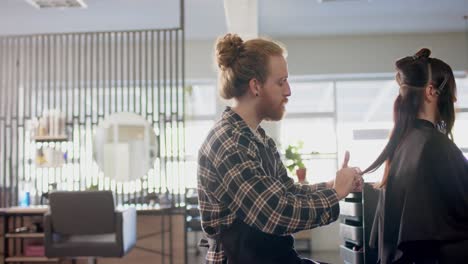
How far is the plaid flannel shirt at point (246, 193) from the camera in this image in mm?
1131

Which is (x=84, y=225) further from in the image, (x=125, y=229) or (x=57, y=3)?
(x=57, y=3)

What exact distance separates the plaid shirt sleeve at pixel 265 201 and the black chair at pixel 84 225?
2575 millimetres

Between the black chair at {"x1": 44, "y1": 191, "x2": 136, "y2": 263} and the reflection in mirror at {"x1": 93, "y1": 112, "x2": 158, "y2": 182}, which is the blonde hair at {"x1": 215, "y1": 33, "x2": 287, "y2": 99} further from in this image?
the reflection in mirror at {"x1": 93, "y1": 112, "x2": 158, "y2": 182}

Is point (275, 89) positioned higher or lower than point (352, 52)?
lower

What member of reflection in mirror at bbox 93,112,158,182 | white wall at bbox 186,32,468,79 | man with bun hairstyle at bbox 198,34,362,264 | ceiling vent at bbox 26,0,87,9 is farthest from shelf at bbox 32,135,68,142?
man with bun hairstyle at bbox 198,34,362,264

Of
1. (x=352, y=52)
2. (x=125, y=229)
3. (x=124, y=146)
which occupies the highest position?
(x=352, y=52)

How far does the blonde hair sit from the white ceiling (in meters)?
4.18

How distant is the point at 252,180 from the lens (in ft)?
3.73

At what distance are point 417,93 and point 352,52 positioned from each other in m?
5.64

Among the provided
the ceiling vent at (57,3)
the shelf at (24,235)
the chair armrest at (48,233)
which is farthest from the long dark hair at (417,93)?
the ceiling vent at (57,3)

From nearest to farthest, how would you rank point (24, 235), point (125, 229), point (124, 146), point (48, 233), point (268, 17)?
point (48, 233) → point (125, 229) → point (24, 235) → point (124, 146) → point (268, 17)

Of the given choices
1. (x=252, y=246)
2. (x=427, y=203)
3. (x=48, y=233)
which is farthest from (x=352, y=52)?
(x=252, y=246)

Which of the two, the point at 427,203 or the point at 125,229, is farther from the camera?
the point at 125,229

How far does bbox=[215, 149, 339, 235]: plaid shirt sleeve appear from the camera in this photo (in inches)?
44.4
